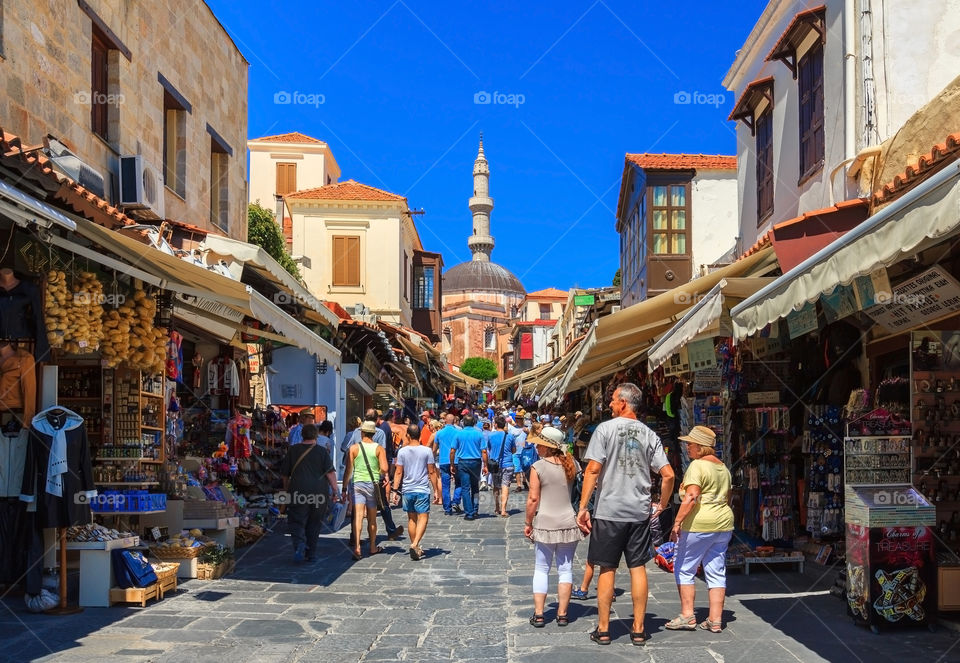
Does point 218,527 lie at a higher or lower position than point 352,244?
lower

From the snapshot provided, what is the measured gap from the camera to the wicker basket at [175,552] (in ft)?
25.5

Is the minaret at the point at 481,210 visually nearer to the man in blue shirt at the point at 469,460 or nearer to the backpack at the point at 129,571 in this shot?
the man in blue shirt at the point at 469,460

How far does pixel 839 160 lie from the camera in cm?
979

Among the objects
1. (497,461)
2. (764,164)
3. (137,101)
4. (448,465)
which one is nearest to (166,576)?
(137,101)

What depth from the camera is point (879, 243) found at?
445 cm

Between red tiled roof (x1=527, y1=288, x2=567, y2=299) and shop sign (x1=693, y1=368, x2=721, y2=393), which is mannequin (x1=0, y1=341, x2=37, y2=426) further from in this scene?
red tiled roof (x1=527, y1=288, x2=567, y2=299)

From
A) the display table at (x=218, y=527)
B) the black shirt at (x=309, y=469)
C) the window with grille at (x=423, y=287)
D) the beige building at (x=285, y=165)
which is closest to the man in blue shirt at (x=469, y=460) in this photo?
the black shirt at (x=309, y=469)

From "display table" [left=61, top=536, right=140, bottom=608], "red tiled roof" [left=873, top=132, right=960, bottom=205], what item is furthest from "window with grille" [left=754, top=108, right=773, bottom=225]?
"display table" [left=61, top=536, right=140, bottom=608]

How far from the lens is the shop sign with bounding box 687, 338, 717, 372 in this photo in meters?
8.92

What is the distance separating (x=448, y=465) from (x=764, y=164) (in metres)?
6.83

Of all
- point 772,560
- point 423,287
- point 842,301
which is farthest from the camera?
point 423,287

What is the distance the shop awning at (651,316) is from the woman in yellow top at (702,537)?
294 centimetres

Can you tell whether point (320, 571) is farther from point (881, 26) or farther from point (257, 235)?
point (257, 235)

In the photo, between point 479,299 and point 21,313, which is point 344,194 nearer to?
point 21,313
